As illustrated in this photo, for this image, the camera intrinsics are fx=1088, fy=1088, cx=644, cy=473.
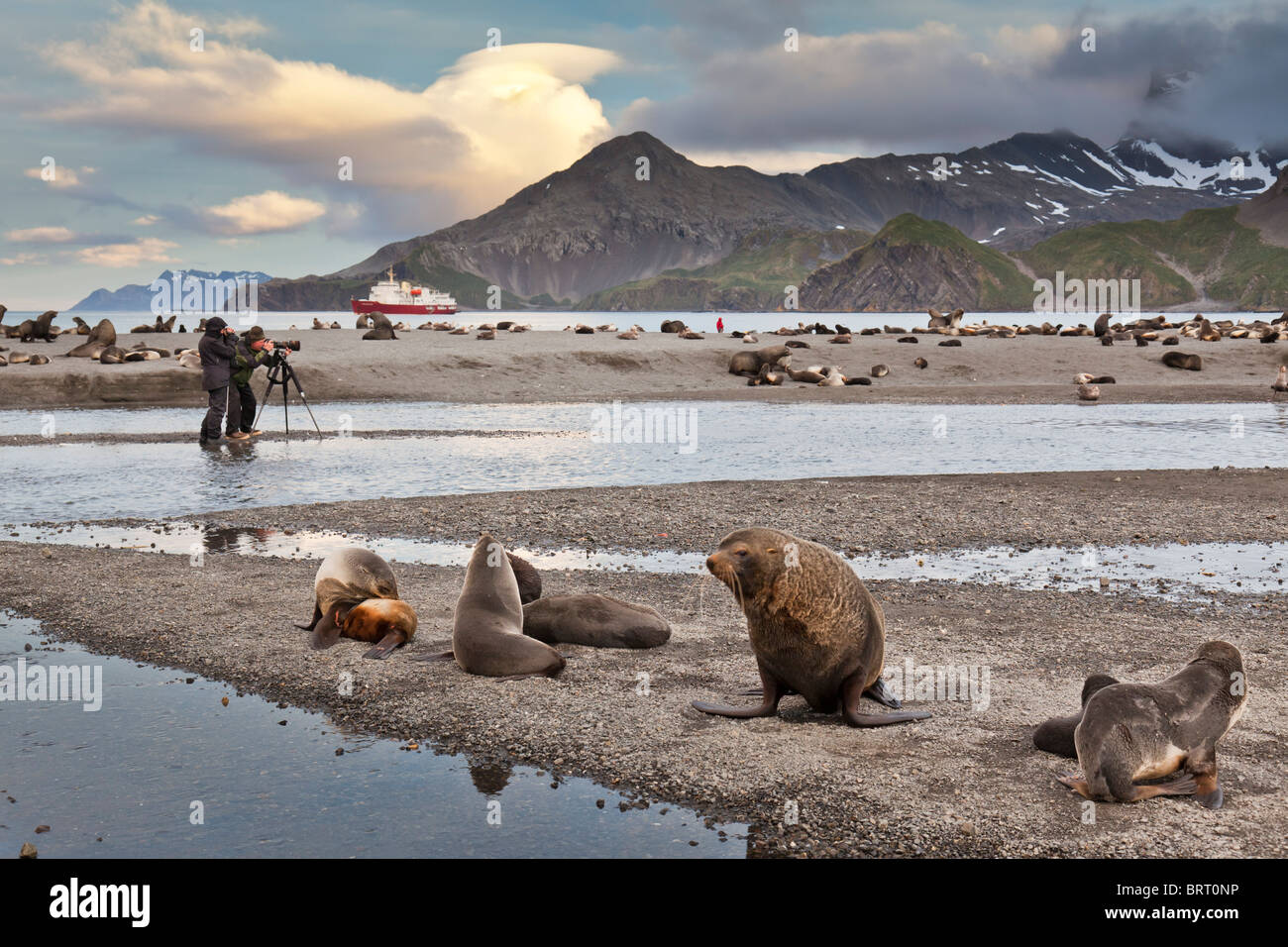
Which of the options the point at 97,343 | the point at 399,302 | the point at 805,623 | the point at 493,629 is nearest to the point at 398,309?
the point at 399,302

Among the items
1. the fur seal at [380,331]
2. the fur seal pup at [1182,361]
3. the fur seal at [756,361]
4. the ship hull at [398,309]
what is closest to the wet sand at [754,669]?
the fur seal at [756,361]

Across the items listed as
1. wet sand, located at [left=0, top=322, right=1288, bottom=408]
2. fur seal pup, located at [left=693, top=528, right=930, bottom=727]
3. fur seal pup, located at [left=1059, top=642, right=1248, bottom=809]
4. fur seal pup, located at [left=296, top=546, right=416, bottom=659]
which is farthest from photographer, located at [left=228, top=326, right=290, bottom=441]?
fur seal pup, located at [left=1059, top=642, right=1248, bottom=809]

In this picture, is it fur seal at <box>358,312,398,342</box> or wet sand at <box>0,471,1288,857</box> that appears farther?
fur seal at <box>358,312,398,342</box>

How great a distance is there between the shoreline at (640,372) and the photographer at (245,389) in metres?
9.31

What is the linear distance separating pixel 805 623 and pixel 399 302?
135m

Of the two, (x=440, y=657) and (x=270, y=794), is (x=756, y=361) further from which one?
(x=270, y=794)

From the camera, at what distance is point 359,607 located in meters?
8.80

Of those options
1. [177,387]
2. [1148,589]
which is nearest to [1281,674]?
[1148,589]

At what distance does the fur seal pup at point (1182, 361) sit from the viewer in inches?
1799

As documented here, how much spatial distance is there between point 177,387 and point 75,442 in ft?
37.8

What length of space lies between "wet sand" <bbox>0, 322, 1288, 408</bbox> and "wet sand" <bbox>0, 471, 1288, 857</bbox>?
22.2 metres

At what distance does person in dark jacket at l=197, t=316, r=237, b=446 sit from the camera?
23.0 m

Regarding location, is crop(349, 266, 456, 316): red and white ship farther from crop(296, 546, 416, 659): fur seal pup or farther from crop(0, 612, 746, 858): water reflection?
crop(0, 612, 746, 858): water reflection
